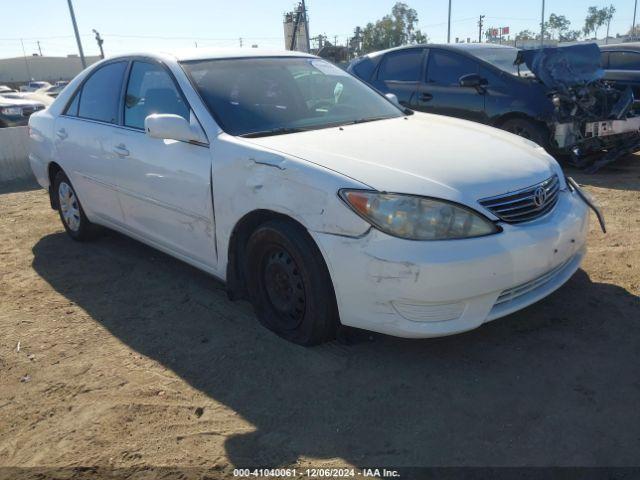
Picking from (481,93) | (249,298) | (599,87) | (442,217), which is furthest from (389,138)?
(599,87)

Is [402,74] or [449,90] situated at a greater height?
[402,74]

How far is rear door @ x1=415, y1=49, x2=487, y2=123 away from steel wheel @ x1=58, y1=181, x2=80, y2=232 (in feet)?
15.1

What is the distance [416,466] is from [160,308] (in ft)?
7.20

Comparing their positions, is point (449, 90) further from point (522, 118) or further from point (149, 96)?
point (149, 96)

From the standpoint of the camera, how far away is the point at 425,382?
2826 mm

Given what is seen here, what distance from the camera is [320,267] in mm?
2863

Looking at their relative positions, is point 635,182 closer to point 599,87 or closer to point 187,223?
point 599,87

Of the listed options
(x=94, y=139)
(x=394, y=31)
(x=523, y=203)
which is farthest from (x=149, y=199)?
(x=394, y=31)

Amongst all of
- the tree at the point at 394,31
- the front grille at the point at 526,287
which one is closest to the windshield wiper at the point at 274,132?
the front grille at the point at 526,287

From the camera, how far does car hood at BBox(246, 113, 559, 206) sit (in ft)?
8.98

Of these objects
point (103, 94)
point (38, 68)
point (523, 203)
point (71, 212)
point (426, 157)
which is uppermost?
point (103, 94)

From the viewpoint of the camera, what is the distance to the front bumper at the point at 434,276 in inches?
102

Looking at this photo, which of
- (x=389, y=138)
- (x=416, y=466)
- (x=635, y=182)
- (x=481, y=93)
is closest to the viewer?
(x=416, y=466)

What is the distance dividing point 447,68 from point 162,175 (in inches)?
200
